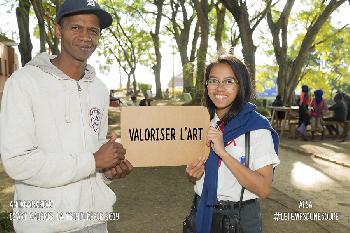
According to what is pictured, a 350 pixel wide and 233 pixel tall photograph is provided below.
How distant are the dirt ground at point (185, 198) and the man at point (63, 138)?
3182 mm

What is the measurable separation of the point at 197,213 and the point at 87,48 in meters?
1.32

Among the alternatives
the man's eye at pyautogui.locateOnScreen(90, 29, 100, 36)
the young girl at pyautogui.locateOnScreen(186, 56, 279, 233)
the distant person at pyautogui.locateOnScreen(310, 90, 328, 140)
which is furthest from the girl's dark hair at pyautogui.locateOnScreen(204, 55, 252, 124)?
the distant person at pyautogui.locateOnScreen(310, 90, 328, 140)

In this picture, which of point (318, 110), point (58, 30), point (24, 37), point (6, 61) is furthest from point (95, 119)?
point (6, 61)

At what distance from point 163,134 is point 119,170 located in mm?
395

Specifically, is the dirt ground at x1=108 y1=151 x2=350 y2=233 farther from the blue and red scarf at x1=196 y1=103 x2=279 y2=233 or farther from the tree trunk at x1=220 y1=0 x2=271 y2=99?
the tree trunk at x1=220 y1=0 x2=271 y2=99

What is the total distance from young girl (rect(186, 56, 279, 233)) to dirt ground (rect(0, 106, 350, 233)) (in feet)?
9.64

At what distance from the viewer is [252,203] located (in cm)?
258

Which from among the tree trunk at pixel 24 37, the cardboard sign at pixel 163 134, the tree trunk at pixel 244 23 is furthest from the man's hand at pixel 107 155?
the tree trunk at pixel 244 23

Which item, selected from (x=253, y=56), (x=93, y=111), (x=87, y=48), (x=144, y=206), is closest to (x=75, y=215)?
(x=93, y=111)

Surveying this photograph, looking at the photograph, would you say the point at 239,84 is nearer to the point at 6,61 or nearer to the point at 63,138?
the point at 63,138

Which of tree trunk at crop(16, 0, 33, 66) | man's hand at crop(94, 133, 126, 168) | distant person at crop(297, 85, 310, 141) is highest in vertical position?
tree trunk at crop(16, 0, 33, 66)

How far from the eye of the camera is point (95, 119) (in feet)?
7.96

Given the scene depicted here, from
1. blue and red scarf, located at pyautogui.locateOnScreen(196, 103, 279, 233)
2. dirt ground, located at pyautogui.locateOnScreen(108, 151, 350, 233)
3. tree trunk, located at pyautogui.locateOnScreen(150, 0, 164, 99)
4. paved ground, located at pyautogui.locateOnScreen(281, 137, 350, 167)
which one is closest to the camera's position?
blue and red scarf, located at pyautogui.locateOnScreen(196, 103, 279, 233)

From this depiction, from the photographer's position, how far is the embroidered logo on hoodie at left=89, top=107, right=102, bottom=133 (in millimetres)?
2396
